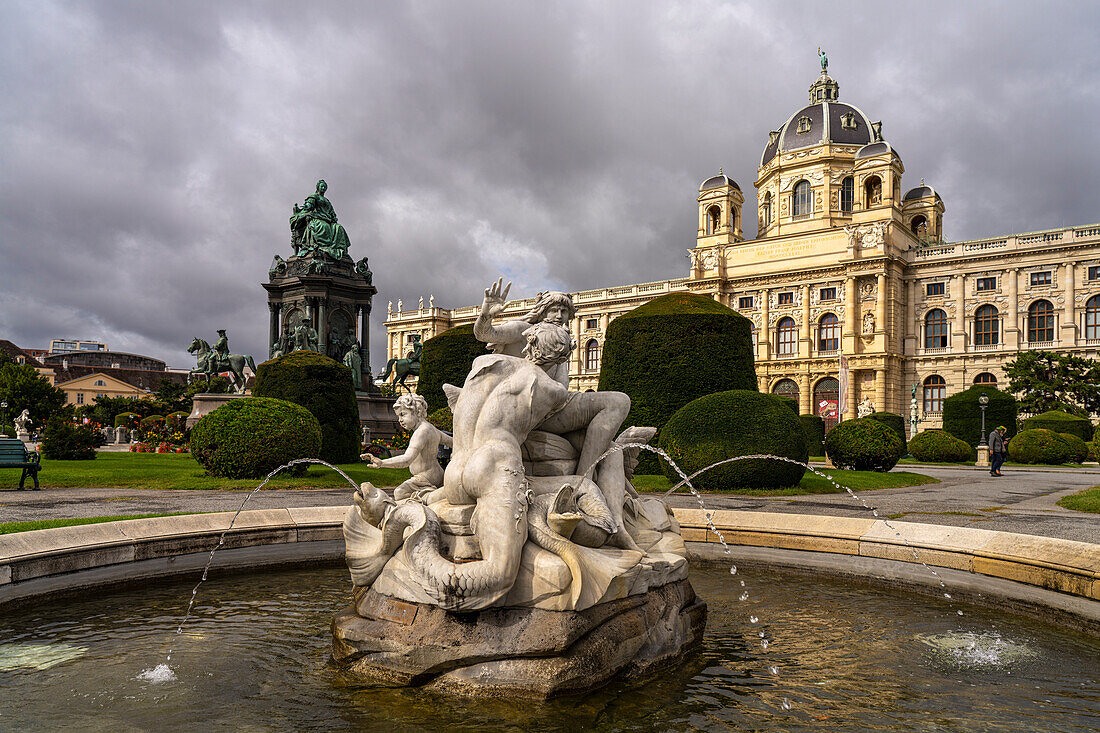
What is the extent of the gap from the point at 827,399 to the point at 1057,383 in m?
17.4

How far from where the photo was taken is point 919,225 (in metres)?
60.5

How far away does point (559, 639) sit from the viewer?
3080mm

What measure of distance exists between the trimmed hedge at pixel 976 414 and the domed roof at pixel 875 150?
1085 inches

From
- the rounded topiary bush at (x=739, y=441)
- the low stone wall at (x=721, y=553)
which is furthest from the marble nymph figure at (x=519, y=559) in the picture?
the rounded topiary bush at (x=739, y=441)

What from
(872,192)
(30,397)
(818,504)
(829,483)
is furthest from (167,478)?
(872,192)

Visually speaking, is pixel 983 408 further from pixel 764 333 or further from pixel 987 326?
pixel 764 333

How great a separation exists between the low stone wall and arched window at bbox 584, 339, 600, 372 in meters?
56.2

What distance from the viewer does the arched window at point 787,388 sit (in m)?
54.1

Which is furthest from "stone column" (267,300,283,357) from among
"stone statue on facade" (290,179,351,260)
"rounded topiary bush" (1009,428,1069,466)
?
"rounded topiary bush" (1009,428,1069,466)

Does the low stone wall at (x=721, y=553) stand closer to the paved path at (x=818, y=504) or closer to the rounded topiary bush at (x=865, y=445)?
the paved path at (x=818, y=504)

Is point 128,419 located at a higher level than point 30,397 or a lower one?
lower

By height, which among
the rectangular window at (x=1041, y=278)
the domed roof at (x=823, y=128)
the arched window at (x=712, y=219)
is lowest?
the rectangular window at (x=1041, y=278)

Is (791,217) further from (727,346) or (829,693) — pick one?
(829,693)

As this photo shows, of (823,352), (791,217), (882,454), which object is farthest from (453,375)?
(791,217)
